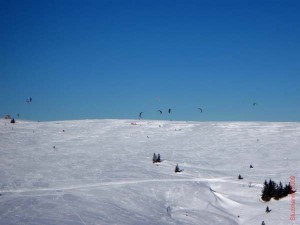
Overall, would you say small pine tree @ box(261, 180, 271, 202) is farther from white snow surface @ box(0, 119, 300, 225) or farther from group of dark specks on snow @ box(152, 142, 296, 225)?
white snow surface @ box(0, 119, 300, 225)

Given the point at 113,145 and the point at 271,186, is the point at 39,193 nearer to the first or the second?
the point at 271,186

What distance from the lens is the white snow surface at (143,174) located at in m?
14.9

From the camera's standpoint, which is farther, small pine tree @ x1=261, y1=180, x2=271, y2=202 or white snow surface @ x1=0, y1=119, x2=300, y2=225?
small pine tree @ x1=261, y1=180, x2=271, y2=202

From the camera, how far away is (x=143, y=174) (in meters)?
21.6

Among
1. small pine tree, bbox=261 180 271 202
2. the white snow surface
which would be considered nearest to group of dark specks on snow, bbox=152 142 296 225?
small pine tree, bbox=261 180 271 202

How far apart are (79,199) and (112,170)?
6.29 metres

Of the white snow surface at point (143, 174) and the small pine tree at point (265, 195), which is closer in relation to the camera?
the white snow surface at point (143, 174)

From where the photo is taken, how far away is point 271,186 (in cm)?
1817

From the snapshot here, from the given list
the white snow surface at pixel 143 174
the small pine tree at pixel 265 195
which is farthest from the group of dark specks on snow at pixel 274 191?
the white snow surface at pixel 143 174

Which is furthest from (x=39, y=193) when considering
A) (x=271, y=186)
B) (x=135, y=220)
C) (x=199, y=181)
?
(x=271, y=186)

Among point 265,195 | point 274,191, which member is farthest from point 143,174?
point 274,191

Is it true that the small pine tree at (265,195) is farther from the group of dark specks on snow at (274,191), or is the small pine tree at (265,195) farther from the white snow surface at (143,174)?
the white snow surface at (143,174)

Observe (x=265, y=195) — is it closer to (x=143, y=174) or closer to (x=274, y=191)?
(x=274, y=191)

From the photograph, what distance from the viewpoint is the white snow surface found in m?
14.9
